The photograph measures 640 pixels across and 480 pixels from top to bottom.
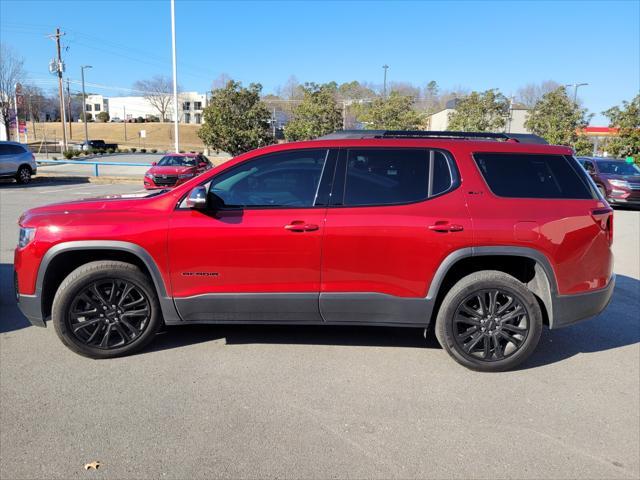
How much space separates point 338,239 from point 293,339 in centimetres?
124

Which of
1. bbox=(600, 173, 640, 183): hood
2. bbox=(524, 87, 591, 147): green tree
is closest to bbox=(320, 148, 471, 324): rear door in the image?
bbox=(600, 173, 640, 183): hood

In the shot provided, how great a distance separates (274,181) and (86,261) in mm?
1723

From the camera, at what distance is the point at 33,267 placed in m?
3.91

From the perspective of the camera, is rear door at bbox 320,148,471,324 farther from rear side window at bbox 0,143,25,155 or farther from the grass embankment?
the grass embankment

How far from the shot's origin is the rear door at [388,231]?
12.5 ft

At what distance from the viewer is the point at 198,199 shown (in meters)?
3.70

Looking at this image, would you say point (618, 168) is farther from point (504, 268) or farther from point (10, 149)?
point (10, 149)

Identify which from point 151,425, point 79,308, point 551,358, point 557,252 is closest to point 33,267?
point 79,308

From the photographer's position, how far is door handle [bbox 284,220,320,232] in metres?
3.79

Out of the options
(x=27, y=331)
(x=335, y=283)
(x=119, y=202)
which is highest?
(x=119, y=202)

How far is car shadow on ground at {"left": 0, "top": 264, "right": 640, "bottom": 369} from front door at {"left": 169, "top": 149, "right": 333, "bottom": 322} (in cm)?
60

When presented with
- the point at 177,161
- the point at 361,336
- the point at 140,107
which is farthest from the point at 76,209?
the point at 140,107

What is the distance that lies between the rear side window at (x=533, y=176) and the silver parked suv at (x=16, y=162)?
820 inches

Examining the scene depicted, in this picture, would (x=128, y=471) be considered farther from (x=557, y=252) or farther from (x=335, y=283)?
(x=557, y=252)
